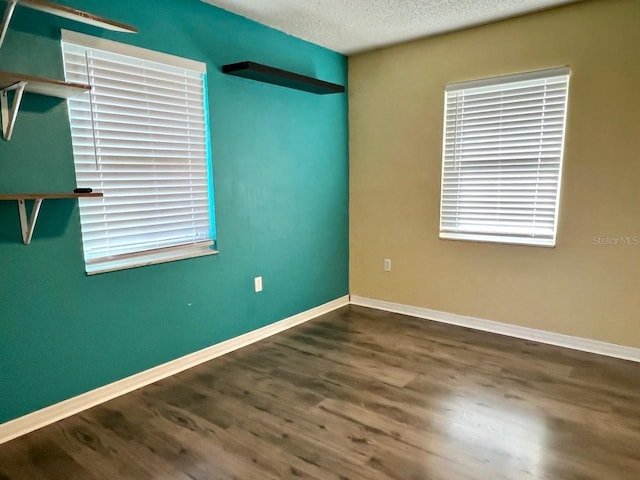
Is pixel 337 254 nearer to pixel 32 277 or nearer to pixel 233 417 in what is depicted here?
pixel 233 417

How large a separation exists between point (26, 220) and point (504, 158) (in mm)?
3064

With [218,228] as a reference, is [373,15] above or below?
above

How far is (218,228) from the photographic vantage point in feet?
9.65

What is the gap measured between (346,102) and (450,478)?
10.4ft

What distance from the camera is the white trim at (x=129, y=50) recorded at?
2117mm

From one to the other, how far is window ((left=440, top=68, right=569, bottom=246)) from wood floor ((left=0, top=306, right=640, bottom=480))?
0.93 metres

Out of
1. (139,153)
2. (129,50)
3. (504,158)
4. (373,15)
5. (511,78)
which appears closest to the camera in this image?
(129,50)

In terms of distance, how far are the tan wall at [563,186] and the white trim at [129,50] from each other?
170 cm

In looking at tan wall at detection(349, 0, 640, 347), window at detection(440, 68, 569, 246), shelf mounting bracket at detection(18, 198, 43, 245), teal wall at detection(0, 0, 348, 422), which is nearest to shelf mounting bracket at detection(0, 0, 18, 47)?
teal wall at detection(0, 0, 348, 422)

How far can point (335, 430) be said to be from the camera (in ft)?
6.79

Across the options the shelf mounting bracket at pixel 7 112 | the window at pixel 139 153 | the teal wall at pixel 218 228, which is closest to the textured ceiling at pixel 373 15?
the teal wall at pixel 218 228

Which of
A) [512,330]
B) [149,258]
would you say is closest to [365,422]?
[149,258]

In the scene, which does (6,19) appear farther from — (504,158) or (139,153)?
(504,158)

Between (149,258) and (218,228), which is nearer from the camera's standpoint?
(149,258)
